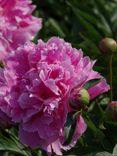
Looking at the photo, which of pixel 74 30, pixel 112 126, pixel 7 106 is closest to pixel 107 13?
pixel 74 30

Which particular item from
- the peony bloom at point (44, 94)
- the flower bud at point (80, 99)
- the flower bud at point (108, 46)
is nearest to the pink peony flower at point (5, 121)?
the peony bloom at point (44, 94)

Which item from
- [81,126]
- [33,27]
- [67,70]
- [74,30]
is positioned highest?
[67,70]

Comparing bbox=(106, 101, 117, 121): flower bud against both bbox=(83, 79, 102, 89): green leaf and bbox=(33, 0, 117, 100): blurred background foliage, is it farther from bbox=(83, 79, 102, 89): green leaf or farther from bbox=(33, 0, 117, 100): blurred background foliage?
bbox=(33, 0, 117, 100): blurred background foliage

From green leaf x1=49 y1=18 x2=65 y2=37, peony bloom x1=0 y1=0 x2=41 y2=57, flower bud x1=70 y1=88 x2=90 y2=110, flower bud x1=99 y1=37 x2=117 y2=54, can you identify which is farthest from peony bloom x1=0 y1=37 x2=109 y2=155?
green leaf x1=49 y1=18 x2=65 y2=37

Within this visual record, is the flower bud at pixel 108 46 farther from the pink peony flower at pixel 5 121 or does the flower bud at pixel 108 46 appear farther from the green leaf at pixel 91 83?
the pink peony flower at pixel 5 121

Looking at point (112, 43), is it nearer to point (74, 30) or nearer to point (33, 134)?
point (33, 134)

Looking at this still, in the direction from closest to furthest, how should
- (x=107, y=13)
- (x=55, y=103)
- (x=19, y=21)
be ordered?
1. (x=55, y=103)
2. (x=19, y=21)
3. (x=107, y=13)
